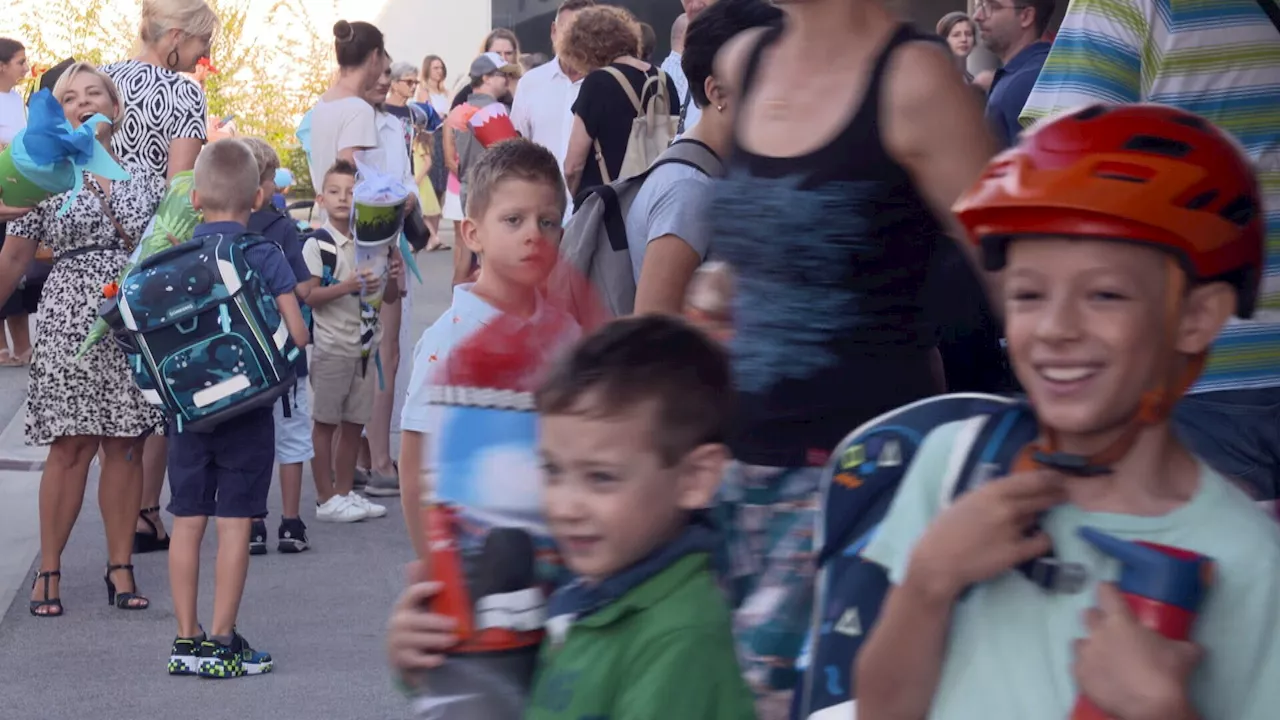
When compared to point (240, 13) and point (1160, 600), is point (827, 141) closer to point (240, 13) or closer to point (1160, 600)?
point (1160, 600)

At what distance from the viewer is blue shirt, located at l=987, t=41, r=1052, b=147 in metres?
5.08

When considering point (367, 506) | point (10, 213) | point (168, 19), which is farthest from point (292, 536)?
point (168, 19)

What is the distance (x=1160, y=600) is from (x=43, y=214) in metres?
6.25

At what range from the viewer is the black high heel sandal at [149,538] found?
27.2 feet

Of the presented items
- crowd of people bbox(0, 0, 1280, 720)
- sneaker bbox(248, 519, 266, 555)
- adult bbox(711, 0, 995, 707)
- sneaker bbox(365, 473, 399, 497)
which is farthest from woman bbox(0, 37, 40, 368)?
adult bbox(711, 0, 995, 707)

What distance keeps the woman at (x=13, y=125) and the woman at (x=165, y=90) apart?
21.6ft

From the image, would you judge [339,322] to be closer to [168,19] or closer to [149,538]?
[149,538]

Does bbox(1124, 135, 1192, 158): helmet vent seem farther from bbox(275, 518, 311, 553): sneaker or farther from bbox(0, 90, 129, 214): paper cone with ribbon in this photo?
bbox(275, 518, 311, 553): sneaker

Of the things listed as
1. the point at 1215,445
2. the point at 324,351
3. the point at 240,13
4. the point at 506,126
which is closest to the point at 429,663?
the point at 1215,445

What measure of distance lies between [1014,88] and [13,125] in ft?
35.3

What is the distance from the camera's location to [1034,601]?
6.18 feet

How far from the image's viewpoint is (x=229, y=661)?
20.9 ft

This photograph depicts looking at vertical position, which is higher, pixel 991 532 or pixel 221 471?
pixel 991 532

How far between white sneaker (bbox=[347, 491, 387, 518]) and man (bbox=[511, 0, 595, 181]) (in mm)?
2109
